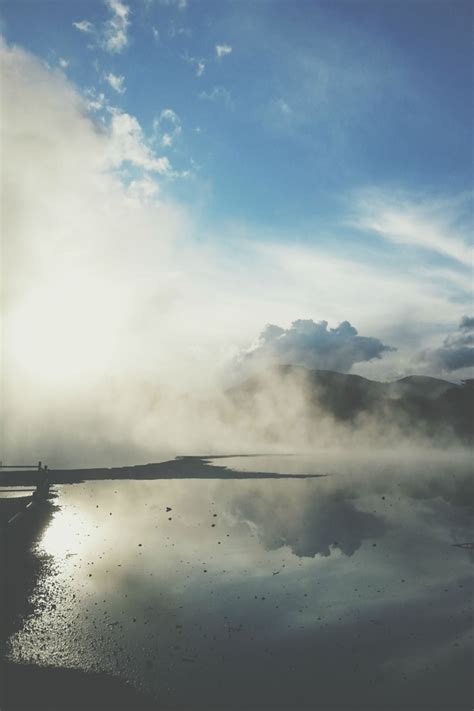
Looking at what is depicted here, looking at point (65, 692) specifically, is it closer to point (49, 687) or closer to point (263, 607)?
point (49, 687)

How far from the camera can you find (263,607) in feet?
52.2

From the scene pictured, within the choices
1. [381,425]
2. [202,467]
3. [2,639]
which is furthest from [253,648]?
[381,425]

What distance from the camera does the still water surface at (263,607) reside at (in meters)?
11.4

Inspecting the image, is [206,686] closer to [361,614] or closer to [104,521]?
[361,614]

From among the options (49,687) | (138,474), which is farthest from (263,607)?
(138,474)

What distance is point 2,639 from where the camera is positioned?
13.8 meters

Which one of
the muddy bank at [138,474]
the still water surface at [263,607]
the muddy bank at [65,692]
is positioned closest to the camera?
the muddy bank at [65,692]

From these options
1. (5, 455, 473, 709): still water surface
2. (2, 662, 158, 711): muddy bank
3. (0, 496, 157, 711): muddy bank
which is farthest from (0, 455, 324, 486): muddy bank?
(2, 662, 158, 711): muddy bank

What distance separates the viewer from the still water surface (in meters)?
A: 11.4

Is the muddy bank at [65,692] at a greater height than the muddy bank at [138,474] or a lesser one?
lesser

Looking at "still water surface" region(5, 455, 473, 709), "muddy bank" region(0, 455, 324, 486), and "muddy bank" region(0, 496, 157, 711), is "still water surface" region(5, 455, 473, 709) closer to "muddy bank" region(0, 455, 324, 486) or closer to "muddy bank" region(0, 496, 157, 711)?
"muddy bank" region(0, 496, 157, 711)

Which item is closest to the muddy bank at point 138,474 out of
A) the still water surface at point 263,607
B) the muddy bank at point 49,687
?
the still water surface at point 263,607

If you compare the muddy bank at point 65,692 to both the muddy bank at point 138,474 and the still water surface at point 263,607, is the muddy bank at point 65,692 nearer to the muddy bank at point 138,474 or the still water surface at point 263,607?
the still water surface at point 263,607

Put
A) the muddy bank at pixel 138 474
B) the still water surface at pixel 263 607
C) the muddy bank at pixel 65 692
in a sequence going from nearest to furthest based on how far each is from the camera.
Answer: the muddy bank at pixel 65 692
the still water surface at pixel 263 607
the muddy bank at pixel 138 474
